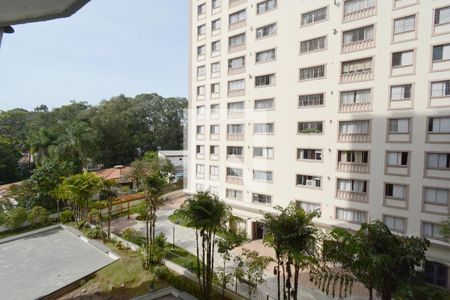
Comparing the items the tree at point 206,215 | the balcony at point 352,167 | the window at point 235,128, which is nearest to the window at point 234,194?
the window at point 235,128

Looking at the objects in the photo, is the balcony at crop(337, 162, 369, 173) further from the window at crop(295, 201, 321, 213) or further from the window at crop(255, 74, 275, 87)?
the window at crop(255, 74, 275, 87)

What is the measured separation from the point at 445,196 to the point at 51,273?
22.9m

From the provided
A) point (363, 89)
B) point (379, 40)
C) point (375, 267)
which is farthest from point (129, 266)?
point (379, 40)

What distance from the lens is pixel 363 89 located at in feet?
59.3

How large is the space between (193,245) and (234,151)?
8.49 m

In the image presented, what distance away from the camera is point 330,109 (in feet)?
63.6

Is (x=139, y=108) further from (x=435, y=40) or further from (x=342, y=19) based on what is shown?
(x=435, y=40)

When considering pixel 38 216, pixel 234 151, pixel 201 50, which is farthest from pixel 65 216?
pixel 201 50

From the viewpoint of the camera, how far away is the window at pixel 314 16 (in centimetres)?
1964

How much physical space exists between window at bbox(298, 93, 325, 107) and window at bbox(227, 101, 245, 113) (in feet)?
17.3

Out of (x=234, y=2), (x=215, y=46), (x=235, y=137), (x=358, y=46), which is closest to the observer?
(x=358, y=46)

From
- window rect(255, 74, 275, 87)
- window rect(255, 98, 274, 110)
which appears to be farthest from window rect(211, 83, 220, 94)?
window rect(255, 98, 274, 110)

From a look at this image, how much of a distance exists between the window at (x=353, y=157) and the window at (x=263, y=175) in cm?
555

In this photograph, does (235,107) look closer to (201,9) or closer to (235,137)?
(235,137)
